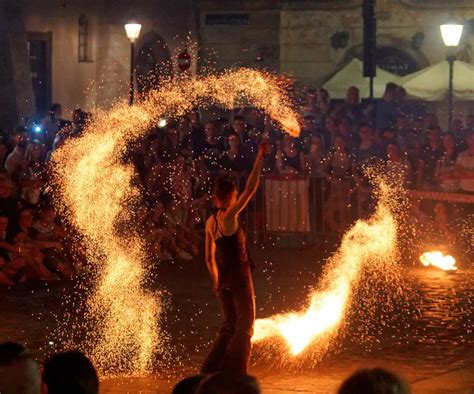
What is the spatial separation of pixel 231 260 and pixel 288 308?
14.1 feet

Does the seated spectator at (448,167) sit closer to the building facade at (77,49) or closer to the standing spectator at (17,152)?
the standing spectator at (17,152)

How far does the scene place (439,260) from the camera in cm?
1759

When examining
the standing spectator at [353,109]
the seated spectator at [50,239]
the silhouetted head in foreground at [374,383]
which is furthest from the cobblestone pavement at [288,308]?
the standing spectator at [353,109]

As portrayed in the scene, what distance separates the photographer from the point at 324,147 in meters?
20.3

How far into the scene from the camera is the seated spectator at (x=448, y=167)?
19.8m

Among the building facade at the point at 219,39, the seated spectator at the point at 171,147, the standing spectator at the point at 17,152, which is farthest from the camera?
the building facade at the point at 219,39

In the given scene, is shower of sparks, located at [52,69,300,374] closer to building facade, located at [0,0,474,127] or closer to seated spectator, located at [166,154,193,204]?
seated spectator, located at [166,154,193,204]

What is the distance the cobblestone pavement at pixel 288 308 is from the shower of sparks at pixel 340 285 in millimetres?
242

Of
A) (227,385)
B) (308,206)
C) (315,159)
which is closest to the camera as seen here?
(227,385)

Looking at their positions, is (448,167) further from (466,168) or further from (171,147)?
(171,147)

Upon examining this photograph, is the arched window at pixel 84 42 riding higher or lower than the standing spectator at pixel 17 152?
higher

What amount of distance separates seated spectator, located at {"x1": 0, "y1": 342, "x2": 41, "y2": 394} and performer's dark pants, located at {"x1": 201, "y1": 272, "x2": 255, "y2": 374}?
15.0 ft

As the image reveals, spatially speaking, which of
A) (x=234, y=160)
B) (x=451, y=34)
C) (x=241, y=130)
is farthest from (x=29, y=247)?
(x=451, y=34)

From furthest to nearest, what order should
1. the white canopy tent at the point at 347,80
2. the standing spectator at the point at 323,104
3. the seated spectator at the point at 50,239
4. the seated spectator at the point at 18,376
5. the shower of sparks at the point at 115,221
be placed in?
the white canopy tent at the point at 347,80
the standing spectator at the point at 323,104
the seated spectator at the point at 50,239
the shower of sparks at the point at 115,221
the seated spectator at the point at 18,376
